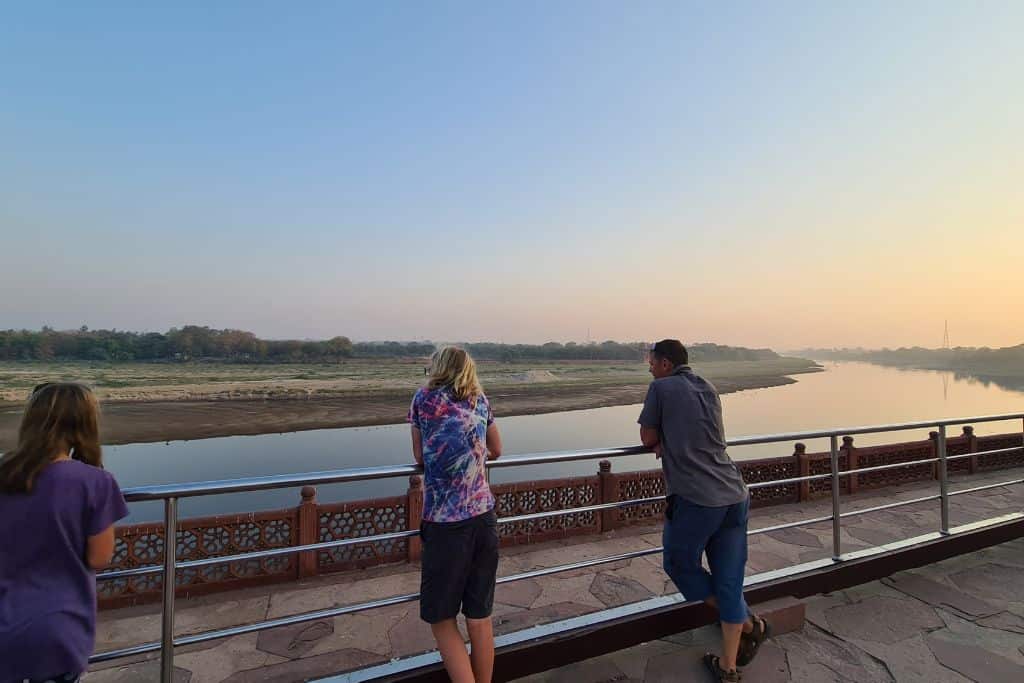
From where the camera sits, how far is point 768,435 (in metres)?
2.41

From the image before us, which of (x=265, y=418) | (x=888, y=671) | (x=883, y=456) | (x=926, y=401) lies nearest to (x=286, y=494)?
(x=265, y=418)

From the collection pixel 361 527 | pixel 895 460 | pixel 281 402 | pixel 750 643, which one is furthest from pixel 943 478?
pixel 281 402

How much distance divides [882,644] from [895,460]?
7.41 metres

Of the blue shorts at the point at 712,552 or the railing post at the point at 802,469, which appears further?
the railing post at the point at 802,469

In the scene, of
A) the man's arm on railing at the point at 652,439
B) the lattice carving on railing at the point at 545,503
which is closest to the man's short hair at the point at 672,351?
the man's arm on railing at the point at 652,439

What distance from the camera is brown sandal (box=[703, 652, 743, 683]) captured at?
1865 mm

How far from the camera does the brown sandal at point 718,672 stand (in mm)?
1865

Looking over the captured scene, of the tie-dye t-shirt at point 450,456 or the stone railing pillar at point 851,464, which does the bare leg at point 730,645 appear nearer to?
the tie-dye t-shirt at point 450,456

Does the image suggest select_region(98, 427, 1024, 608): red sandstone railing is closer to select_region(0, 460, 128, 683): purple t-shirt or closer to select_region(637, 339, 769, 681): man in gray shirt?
select_region(637, 339, 769, 681): man in gray shirt

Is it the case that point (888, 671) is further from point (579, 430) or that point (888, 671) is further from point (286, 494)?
point (579, 430)

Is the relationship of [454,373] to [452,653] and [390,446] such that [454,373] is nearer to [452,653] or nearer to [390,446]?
[452,653]

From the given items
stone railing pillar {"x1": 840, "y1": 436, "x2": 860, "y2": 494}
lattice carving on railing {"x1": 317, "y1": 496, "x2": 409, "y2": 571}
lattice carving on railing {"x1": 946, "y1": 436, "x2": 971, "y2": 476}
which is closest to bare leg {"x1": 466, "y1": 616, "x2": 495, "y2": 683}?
lattice carving on railing {"x1": 317, "y1": 496, "x2": 409, "y2": 571}

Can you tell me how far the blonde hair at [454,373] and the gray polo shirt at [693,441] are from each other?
0.68 m

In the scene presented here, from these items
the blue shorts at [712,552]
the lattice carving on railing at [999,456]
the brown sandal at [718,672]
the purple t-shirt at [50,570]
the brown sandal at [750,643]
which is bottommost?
the lattice carving on railing at [999,456]
